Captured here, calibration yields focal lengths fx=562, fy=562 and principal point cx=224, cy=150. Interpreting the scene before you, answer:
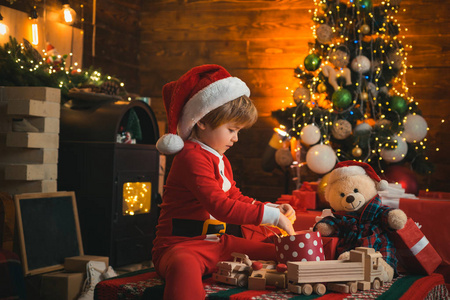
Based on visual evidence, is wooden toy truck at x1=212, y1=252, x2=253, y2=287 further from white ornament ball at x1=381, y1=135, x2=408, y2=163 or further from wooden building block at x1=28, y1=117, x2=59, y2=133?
white ornament ball at x1=381, y1=135, x2=408, y2=163

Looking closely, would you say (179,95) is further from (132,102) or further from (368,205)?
(132,102)

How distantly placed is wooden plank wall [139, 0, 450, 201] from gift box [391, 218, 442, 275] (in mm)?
2388

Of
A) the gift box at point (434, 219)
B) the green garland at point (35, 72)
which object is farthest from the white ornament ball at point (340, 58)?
the green garland at point (35, 72)

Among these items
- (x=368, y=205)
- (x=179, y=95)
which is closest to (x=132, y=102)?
(x=179, y=95)

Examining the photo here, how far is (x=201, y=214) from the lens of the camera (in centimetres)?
197

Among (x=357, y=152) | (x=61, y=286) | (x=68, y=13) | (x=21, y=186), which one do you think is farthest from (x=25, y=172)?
(x=357, y=152)

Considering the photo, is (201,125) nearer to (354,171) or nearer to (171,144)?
(171,144)

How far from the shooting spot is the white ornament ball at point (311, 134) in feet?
12.2

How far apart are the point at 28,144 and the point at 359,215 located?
190 centimetres

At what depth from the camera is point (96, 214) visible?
3588 millimetres

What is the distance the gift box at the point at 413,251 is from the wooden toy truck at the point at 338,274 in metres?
0.33

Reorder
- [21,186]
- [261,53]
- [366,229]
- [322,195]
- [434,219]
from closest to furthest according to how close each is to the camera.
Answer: [366,229] → [434,219] → [21,186] → [322,195] → [261,53]

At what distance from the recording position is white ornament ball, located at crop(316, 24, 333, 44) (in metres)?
3.95

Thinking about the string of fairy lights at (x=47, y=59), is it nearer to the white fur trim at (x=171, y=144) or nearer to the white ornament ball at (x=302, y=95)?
the white ornament ball at (x=302, y=95)
